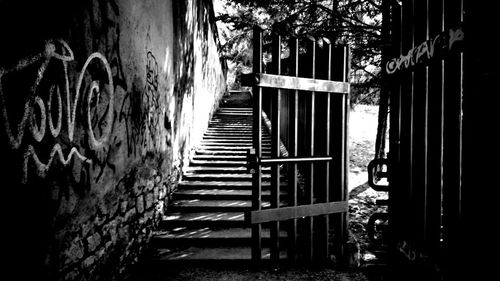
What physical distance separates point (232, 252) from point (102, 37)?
2719mm

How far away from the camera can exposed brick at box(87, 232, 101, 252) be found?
2.43 m

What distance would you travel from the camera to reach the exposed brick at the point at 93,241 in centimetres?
243

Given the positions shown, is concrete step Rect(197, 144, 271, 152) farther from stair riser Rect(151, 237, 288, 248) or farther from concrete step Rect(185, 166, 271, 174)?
stair riser Rect(151, 237, 288, 248)

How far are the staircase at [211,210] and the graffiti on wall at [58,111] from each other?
1646mm

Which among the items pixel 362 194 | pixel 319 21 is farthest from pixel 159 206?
pixel 319 21

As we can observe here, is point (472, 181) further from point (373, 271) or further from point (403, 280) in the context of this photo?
point (373, 271)

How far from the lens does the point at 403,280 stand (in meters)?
2.00

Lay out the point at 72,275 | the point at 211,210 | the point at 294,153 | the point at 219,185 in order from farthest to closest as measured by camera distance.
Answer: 1. the point at 219,185
2. the point at 211,210
3. the point at 294,153
4. the point at 72,275

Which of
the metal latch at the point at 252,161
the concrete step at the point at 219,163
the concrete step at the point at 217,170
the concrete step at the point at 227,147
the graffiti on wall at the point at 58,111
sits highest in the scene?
the graffiti on wall at the point at 58,111

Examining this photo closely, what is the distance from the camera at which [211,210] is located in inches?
172

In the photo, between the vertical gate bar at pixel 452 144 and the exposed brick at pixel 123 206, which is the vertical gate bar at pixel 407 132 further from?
the exposed brick at pixel 123 206

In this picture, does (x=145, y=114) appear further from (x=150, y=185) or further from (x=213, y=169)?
(x=213, y=169)

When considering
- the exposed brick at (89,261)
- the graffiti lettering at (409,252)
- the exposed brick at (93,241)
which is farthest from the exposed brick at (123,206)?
Answer: the graffiti lettering at (409,252)

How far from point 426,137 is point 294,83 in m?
1.42
